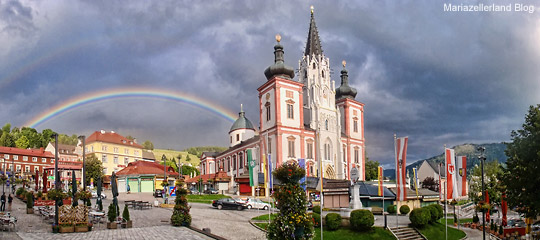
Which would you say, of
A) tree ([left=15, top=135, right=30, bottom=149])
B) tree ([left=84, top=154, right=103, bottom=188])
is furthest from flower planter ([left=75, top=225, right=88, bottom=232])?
tree ([left=15, top=135, right=30, bottom=149])

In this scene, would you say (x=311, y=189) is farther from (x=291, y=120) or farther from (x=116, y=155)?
(x=116, y=155)

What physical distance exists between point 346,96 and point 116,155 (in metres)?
55.2

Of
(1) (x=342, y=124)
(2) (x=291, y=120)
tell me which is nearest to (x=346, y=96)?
(1) (x=342, y=124)

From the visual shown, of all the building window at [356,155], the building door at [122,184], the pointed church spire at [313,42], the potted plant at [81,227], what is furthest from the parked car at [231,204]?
the pointed church spire at [313,42]

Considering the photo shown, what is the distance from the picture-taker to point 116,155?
336 feet

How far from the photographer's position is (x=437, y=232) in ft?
94.9

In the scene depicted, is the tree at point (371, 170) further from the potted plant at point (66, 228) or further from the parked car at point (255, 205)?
the potted plant at point (66, 228)

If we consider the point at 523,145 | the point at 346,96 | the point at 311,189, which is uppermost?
the point at 346,96

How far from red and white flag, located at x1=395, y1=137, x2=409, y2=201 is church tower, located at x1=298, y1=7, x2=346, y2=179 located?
4525 centimetres

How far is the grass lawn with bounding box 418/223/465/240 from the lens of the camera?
27.9 meters

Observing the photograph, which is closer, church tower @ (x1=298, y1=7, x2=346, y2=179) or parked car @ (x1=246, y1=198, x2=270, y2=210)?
parked car @ (x1=246, y1=198, x2=270, y2=210)

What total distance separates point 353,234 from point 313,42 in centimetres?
6092

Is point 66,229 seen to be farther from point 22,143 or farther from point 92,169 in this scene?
point 22,143

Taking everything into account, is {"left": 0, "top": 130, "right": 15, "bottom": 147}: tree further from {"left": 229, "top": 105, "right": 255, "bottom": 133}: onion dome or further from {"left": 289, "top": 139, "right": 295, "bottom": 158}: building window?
{"left": 289, "top": 139, "right": 295, "bottom": 158}: building window
